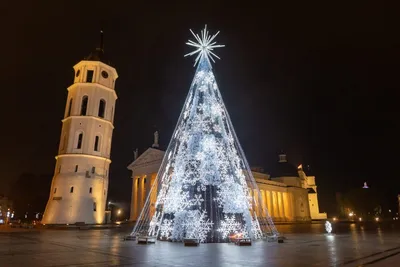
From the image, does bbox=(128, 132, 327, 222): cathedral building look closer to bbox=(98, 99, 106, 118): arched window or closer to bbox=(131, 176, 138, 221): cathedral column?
bbox=(131, 176, 138, 221): cathedral column

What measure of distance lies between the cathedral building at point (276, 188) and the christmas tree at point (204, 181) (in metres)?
24.0

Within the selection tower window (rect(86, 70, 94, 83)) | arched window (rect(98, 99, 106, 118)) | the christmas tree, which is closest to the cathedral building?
arched window (rect(98, 99, 106, 118))

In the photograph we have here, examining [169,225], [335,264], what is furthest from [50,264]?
[335,264]

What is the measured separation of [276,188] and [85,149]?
180ft

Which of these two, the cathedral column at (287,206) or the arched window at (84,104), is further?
the cathedral column at (287,206)

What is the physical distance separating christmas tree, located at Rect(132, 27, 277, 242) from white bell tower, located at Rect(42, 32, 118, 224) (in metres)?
22.9

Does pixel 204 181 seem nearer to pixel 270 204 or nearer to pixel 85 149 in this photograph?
pixel 85 149

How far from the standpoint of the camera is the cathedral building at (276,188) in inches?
2355

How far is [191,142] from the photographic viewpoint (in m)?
18.4

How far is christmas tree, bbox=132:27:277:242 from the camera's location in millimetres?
17141

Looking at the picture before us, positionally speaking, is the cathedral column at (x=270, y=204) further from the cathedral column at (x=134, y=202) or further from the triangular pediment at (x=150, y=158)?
the cathedral column at (x=134, y=202)

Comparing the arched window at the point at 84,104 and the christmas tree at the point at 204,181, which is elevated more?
the arched window at the point at 84,104

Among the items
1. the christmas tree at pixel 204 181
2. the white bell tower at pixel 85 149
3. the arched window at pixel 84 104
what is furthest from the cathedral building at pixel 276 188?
the christmas tree at pixel 204 181

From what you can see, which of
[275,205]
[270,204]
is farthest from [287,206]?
[270,204]
